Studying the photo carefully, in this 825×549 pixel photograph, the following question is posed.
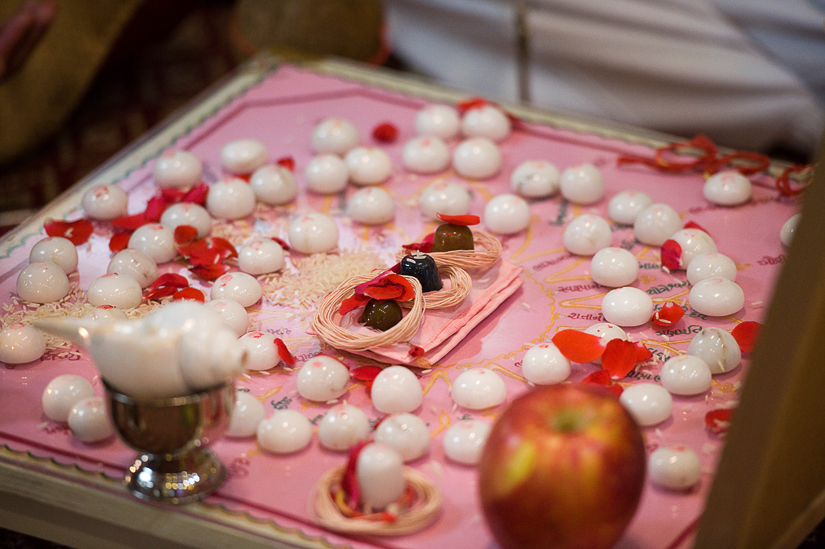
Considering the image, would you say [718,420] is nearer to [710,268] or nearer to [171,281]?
[710,268]

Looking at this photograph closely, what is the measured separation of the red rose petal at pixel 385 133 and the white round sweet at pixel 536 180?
32cm

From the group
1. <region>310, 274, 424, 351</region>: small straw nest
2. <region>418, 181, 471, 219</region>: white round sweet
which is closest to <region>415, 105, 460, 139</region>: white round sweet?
<region>418, 181, 471, 219</region>: white round sweet

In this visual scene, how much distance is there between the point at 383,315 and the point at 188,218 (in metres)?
0.47

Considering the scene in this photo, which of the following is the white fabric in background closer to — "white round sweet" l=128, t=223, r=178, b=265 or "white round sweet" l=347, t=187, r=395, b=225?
"white round sweet" l=347, t=187, r=395, b=225

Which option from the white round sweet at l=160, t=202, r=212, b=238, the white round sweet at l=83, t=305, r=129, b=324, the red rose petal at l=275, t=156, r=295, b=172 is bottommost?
the white round sweet at l=83, t=305, r=129, b=324

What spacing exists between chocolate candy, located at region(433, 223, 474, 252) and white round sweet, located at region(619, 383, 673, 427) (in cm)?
38

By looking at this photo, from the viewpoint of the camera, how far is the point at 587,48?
8.03 feet

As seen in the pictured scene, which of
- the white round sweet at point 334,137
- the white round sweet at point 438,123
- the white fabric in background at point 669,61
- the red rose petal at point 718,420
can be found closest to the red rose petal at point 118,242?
the white round sweet at point 334,137

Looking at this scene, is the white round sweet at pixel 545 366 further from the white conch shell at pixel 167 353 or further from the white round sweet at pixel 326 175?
the white round sweet at pixel 326 175

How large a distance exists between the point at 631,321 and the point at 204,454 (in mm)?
649

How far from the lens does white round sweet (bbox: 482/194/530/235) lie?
4.69 feet

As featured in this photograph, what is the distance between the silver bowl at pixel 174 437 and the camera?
86cm

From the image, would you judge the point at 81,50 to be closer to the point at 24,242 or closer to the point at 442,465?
the point at 24,242

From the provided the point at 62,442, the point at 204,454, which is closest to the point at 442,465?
the point at 204,454
